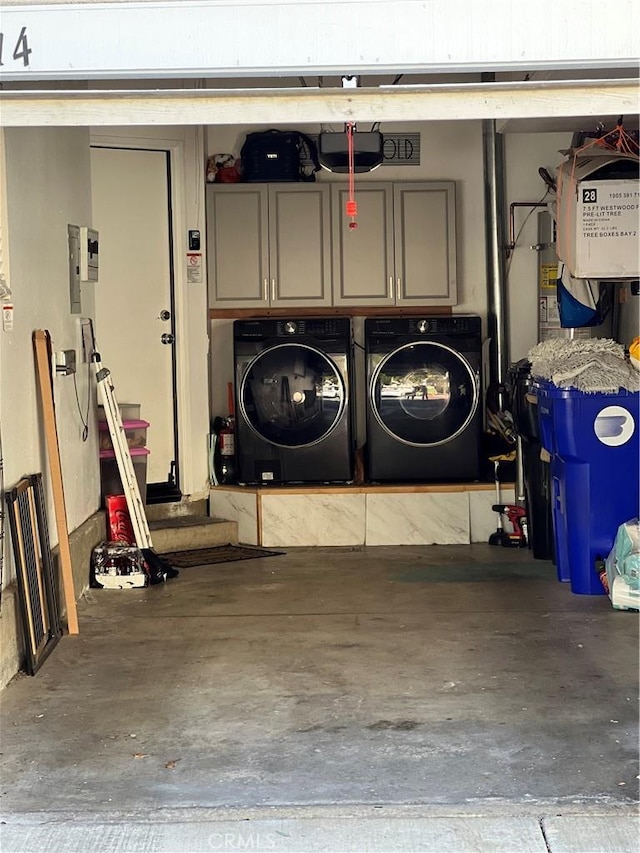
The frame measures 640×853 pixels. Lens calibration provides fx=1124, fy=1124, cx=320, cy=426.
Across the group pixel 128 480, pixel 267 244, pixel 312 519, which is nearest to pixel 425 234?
pixel 267 244

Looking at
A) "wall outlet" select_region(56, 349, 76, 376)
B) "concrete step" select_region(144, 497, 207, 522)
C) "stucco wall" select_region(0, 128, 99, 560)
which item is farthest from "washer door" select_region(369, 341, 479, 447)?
"wall outlet" select_region(56, 349, 76, 376)

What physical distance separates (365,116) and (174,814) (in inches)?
77.1

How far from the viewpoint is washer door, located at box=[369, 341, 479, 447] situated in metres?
6.88

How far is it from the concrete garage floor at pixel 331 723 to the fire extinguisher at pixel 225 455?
4.87ft

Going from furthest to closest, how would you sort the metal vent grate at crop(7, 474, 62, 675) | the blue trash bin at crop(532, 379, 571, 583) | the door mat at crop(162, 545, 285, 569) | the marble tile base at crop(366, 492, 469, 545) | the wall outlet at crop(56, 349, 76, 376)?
the marble tile base at crop(366, 492, 469, 545), the door mat at crop(162, 545, 285, 569), the blue trash bin at crop(532, 379, 571, 583), the wall outlet at crop(56, 349, 76, 376), the metal vent grate at crop(7, 474, 62, 675)

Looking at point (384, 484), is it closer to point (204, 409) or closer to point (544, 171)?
point (204, 409)

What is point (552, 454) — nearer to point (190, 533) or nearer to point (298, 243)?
point (190, 533)

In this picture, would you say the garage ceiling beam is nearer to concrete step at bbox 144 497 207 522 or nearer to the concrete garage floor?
the concrete garage floor

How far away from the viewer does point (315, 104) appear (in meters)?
3.05

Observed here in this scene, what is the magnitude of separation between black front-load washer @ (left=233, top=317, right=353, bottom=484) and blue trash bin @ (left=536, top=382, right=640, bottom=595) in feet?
6.15

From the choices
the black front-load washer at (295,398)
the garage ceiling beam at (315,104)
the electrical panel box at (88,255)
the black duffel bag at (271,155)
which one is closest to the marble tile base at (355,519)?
the black front-load washer at (295,398)

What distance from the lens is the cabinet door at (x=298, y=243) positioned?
7160mm

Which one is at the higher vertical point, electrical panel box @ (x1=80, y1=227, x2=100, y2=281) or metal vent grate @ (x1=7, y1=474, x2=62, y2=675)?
electrical panel box @ (x1=80, y1=227, x2=100, y2=281)

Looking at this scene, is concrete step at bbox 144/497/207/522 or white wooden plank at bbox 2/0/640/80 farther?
concrete step at bbox 144/497/207/522
